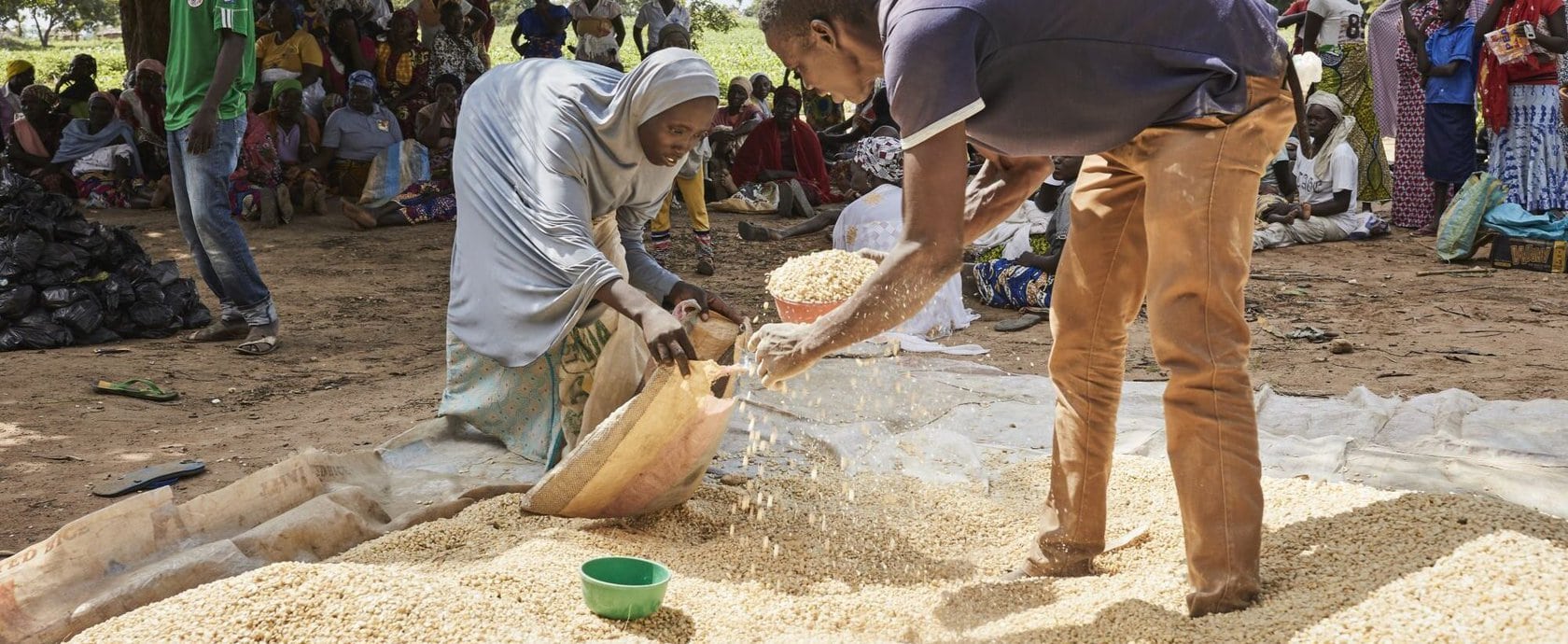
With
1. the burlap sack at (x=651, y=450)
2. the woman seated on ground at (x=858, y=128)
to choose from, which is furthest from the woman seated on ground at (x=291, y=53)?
the burlap sack at (x=651, y=450)

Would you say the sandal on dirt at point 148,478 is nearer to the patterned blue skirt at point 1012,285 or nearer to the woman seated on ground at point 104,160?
the patterned blue skirt at point 1012,285

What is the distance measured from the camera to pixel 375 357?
547 cm

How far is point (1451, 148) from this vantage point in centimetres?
822

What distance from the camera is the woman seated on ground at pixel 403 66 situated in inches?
384

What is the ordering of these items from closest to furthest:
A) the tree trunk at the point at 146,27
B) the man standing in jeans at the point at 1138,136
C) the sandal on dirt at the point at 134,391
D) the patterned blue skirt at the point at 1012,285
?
the man standing in jeans at the point at 1138,136 < the sandal on dirt at the point at 134,391 < the patterned blue skirt at the point at 1012,285 < the tree trunk at the point at 146,27

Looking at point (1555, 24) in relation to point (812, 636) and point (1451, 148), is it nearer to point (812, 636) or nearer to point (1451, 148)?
point (1451, 148)

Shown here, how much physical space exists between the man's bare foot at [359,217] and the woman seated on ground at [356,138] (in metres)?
0.46

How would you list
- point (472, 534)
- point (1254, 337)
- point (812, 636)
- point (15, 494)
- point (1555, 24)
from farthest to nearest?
point (1555, 24) < point (1254, 337) < point (15, 494) < point (472, 534) < point (812, 636)

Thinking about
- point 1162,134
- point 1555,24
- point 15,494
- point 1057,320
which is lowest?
point 15,494

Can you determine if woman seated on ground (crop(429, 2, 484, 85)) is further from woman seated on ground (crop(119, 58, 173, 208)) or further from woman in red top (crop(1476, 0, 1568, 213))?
woman in red top (crop(1476, 0, 1568, 213))

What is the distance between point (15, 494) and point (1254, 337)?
195 inches

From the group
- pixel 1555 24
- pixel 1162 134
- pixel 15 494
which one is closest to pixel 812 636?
pixel 1162 134

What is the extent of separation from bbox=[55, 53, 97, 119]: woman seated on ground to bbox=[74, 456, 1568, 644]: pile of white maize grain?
27.3ft

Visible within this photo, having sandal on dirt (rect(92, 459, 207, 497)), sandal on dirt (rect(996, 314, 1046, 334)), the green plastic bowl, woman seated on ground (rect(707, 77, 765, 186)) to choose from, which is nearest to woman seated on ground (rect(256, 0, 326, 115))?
woman seated on ground (rect(707, 77, 765, 186))
